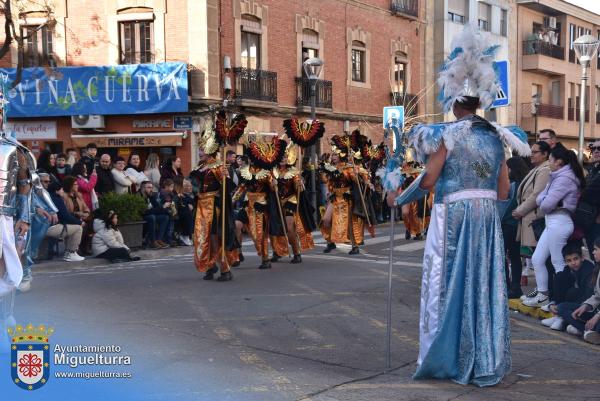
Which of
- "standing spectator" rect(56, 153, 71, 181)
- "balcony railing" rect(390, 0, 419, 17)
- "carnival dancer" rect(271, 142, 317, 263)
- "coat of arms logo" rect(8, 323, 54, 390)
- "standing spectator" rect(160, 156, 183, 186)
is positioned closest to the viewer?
"coat of arms logo" rect(8, 323, 54, 390)

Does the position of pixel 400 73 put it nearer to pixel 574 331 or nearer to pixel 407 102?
pixel 407 102

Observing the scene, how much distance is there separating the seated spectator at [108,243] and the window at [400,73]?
20.6 metres

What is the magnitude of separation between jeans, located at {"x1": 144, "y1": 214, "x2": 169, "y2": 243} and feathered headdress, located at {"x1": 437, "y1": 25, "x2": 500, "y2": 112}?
948cm

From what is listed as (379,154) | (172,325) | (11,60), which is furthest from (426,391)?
(11,60)

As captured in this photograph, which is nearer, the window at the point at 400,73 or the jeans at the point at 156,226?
the jeans at the point at 156,226

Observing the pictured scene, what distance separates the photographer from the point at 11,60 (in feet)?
79.1

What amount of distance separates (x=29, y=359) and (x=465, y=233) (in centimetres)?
304

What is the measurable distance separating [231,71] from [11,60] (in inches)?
291

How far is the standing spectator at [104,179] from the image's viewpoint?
13938 millimetres

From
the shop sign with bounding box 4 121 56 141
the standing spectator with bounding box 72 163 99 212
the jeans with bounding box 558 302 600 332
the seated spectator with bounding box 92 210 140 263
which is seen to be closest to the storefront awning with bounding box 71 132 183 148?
the shop sign with bounding box 4 121 56 141

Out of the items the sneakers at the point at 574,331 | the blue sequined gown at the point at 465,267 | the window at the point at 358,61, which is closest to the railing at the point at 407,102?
the window at the point at 358,61

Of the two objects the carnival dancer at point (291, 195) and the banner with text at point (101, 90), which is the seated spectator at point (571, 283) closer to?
the carnival dancer at point (291, 195)

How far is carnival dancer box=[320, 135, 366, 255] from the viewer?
13.2 metres

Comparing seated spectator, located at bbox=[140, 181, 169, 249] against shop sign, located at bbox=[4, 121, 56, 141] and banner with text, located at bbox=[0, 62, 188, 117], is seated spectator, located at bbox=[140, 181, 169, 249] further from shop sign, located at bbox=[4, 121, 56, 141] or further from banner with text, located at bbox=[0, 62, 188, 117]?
shop sign, located at bbox=[4, 121, 56, 141]
